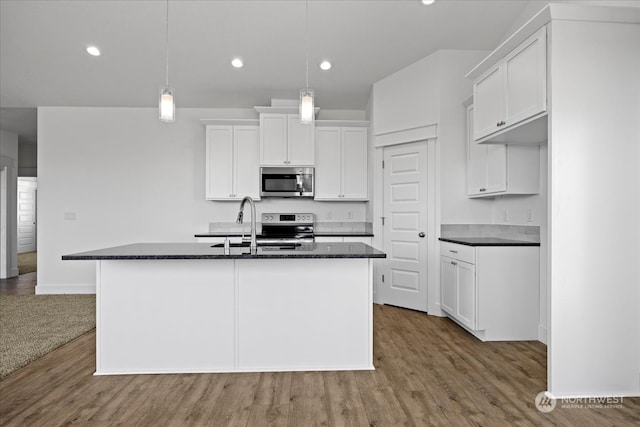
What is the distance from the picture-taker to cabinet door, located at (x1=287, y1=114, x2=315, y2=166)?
17.3 feet

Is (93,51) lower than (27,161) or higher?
higher

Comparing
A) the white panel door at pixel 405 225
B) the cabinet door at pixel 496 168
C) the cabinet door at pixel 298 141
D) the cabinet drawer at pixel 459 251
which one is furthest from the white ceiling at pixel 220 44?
the cabinet drawer at pixel 459 251

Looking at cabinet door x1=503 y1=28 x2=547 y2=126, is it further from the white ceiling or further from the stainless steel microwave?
the stainless steel microwave

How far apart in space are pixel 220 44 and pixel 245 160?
1.47m

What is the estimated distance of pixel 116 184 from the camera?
5684 mm

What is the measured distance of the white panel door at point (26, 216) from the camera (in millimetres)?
10500

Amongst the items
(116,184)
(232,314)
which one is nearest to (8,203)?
(116,184)

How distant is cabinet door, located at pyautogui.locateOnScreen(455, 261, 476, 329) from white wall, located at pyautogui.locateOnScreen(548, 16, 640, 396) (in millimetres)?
1138

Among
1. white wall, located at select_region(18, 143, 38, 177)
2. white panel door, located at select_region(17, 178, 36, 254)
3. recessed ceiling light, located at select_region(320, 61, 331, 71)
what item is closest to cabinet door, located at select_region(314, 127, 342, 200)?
recessed ceiling light, located at select_region(320, 61, 331, 71)

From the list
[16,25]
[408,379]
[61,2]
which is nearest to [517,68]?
[408,379]

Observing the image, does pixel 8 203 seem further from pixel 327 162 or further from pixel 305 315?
pixel 305 315

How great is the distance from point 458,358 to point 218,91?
429cm

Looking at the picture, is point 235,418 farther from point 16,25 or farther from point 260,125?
point 16,25

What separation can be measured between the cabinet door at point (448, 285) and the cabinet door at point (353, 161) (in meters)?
1.58
